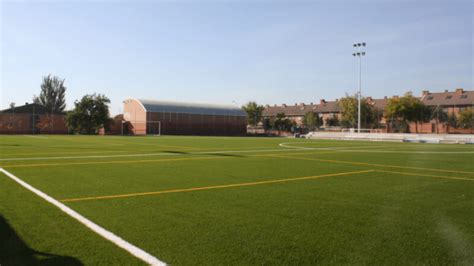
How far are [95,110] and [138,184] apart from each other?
63626mm

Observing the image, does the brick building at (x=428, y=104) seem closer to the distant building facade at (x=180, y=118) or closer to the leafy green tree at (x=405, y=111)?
the leafy green tree at (x=405, y=111)

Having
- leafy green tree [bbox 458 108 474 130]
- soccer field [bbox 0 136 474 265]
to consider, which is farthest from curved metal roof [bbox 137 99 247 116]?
soccer field [bbox 0 136 474 265]

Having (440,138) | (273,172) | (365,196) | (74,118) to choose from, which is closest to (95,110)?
(74,118)

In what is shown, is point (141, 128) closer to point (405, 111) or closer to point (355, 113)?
point (355, 113)

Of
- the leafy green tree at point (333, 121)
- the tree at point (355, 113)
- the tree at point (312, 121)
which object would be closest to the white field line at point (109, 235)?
the tree at point (355, 113)

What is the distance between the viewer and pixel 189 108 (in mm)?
80562

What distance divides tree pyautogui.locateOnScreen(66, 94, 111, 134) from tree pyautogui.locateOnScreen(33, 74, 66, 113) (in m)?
34.7

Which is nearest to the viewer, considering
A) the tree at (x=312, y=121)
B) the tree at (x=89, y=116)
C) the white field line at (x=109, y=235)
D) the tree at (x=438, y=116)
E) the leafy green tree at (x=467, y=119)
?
the white field line at (x=109, y=235)

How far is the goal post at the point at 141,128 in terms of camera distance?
238 ft

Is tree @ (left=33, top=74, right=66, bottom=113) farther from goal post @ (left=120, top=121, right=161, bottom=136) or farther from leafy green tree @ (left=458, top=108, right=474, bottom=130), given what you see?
leafy green tree @ (left=458, top=108, right=474, bottom=130)

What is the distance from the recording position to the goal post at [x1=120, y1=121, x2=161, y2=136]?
238ft

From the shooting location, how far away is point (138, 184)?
923 centimetres

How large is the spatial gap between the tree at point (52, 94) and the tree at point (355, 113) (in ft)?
223

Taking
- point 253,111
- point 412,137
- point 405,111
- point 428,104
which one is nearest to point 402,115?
point 405,111
